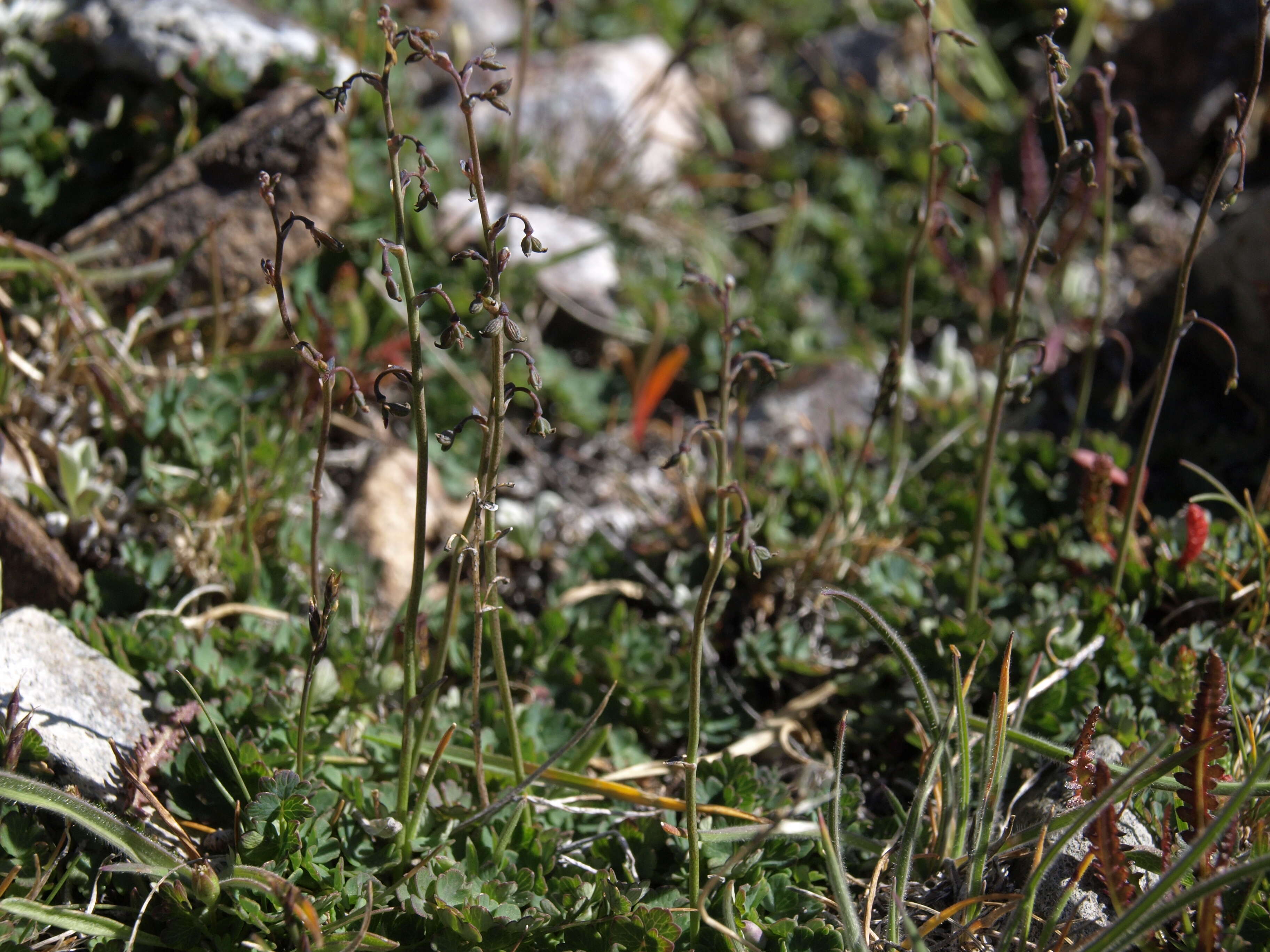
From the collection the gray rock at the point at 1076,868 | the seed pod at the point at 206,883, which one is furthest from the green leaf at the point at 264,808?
the gray rock at the point at 1076,868

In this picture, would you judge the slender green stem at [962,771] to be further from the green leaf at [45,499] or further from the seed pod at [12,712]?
the green leaf at [45,499]

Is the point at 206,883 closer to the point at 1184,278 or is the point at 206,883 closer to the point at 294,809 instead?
the point at 294,809

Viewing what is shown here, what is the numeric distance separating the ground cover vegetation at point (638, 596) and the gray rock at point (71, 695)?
0.08 metres

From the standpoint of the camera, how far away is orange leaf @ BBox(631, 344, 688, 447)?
12.9 ft

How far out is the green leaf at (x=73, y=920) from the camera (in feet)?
6.29

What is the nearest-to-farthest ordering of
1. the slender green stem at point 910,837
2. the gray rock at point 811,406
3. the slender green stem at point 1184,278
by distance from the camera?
1. the slender green stem at point 910,837
2. the slender green stem at point 1184,278
3. the gray rock at point 811,406

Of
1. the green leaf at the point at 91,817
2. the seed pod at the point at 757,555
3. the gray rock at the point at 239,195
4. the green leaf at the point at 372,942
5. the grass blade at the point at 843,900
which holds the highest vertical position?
the gray rock at the point at 239,195

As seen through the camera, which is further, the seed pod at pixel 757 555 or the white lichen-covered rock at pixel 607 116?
the white lichen-covered rock at pixel 607 116

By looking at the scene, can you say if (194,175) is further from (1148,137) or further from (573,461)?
(1148,137)

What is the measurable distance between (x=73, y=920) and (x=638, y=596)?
5.75ft

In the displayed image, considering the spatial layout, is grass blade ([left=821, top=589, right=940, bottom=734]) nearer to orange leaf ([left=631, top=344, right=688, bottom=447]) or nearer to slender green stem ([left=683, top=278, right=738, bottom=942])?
slender green stem ([left=683, top=278, right=738, bottom=942])

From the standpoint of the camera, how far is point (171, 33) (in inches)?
153

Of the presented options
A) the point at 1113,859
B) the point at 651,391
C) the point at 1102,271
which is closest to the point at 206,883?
the point at 1113,859

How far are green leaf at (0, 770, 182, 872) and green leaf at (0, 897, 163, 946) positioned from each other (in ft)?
0.45
